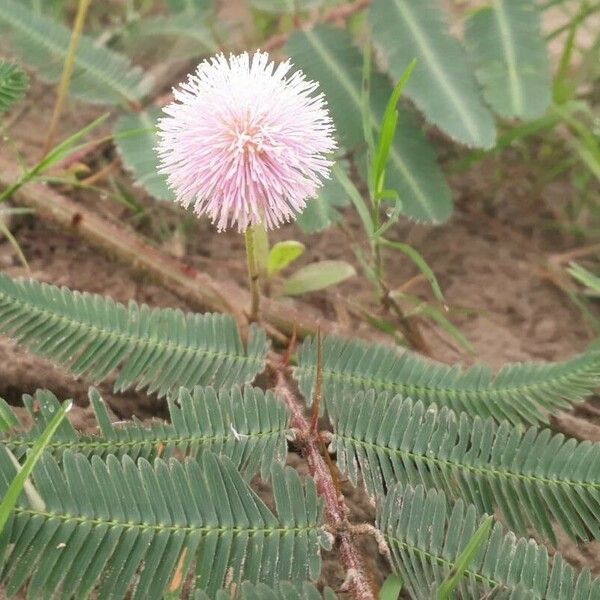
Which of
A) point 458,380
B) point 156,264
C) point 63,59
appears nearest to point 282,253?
point 156,264

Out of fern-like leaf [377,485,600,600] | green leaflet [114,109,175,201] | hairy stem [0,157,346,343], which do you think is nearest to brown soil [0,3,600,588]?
hairy stem [0,157,346,343]

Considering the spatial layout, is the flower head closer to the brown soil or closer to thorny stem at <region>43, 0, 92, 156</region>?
the brown soil

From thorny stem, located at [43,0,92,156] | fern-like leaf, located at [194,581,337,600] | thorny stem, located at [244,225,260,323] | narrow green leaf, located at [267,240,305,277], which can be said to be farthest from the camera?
thorny stem, located at [43,0,92,156]

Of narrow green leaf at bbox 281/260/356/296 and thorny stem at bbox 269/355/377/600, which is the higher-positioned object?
narrow green leaf at bbox 281/260/356/296

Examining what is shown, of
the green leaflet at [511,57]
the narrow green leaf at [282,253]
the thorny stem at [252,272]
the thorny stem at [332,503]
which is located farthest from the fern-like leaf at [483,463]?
the green leaflet at [511,57]

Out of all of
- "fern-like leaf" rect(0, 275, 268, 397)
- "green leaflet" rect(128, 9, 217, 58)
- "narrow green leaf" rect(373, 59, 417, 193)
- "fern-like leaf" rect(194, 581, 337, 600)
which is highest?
"green leaflet" rect(128, 9, 217, 58)

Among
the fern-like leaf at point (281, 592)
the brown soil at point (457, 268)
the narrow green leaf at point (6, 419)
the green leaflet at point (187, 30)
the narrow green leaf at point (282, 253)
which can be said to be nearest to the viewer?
the fern-like leaf at point (281, 592)

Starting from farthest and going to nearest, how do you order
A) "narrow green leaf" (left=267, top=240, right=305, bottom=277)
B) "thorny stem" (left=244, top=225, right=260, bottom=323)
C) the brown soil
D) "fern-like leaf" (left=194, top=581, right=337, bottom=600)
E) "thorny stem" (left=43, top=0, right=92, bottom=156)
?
"thorny stem" (left=43, top=0, right=92, bottom=156), "narrow green leaf" (left=267, top=240, right=305, bottom=277), the brown soil, "thorny stem" (left=244, top=225, right=260, bottom=323), "fern-like leaf" (left=194, top=581, right=337, bottom=600)

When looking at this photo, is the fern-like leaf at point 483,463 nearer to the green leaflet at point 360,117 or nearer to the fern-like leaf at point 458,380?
the fern-like leaf at point 458,380
